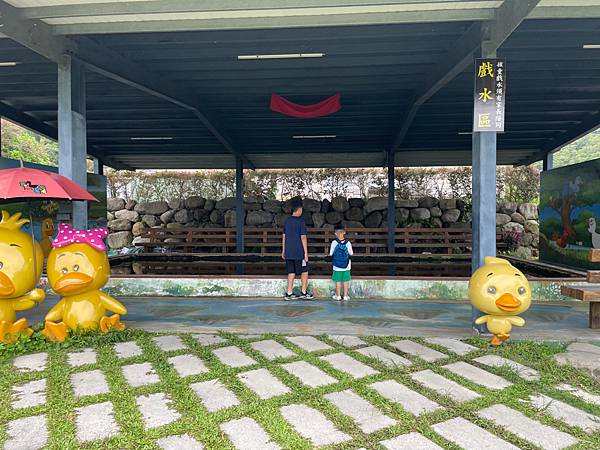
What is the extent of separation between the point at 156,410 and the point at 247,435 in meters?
0.59

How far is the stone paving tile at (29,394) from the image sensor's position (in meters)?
2.33

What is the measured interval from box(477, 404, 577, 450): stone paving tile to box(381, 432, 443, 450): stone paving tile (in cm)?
46

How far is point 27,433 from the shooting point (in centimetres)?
201

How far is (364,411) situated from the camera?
2256mm

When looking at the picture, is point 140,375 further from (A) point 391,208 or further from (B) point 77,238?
(A) point 391,208

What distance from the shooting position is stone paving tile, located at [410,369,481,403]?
245 cm

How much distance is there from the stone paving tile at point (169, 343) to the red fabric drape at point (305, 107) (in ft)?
14.0

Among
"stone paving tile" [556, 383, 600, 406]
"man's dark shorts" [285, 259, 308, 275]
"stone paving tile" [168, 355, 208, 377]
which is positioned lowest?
"stone paving tile" [556, 383, 600, 406]

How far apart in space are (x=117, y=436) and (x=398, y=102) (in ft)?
22.7

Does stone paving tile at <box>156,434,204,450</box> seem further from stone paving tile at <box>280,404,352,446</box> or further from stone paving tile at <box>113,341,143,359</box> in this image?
stone paving tile at <box>113,341,143,359</box>

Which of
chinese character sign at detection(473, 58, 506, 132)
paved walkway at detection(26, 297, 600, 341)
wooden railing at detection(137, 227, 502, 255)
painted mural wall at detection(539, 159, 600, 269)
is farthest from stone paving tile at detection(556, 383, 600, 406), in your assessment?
wooden railing at detection(137, 227, 502, 255)

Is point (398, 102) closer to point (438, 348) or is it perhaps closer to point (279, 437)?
point (438, 348)

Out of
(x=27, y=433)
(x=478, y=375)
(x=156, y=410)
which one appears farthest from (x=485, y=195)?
(x=27, y=433)

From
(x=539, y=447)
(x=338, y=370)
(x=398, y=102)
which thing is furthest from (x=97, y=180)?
(x=539, y=447)
